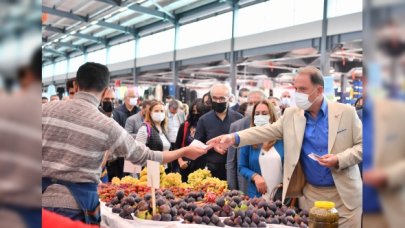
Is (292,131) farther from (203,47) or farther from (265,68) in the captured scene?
(265,68)

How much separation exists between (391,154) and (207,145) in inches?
84.5

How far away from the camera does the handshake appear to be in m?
2.80

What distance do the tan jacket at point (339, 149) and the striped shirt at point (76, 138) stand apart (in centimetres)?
128

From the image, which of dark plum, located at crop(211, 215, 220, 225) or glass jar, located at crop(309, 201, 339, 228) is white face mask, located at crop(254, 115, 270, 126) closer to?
dark plum, located at crop(211, 215, 220, 225)

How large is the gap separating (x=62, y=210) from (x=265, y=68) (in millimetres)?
15951

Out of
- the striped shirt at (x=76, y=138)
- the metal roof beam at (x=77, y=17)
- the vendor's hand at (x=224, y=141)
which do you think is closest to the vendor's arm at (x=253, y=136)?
the vendor's hand at (x=224, y=141)

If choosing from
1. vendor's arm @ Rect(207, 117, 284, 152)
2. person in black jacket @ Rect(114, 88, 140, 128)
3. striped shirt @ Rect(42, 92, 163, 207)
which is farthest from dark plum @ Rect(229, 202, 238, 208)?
person in black jacket @ Rect(114, 88, 140, 128)

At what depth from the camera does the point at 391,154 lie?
86 centimetres

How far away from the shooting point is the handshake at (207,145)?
2.80 meters

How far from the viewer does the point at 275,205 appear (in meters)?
2.84

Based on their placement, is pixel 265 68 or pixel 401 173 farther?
pixel 265 68

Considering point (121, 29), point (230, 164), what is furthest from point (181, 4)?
point (230, 164)

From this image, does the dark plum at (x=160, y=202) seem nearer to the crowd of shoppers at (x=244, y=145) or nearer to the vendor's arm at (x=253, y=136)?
the crowd of shoppers at (x=244, y=145)

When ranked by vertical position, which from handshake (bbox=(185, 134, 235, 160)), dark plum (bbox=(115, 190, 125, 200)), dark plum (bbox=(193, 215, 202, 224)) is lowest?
dark plum (bbox=(193, 215, 202, 224))
